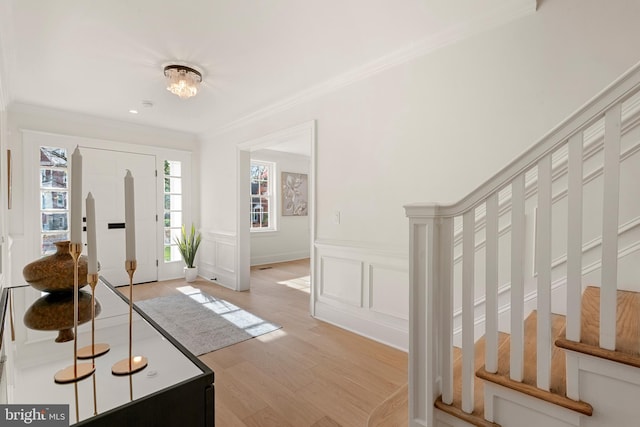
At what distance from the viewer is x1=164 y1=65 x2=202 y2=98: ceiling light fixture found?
2623 millimetres

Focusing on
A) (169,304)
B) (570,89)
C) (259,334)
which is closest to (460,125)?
(570,89)

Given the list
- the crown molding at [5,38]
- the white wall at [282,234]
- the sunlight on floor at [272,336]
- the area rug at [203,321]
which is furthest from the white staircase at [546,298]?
the white wall at [282,234]

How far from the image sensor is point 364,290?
2.80m

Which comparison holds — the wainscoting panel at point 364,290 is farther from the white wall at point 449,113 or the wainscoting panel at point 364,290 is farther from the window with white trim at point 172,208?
the window with white trim at point 172,208

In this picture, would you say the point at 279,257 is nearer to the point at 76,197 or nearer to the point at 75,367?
the point at 75,367

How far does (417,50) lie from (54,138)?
178 inches

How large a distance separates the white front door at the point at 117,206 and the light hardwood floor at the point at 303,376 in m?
2.48

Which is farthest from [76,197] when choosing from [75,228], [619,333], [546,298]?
[619,333]

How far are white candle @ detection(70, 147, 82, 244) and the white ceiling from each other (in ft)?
5.42

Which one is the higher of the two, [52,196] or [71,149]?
[71,149]

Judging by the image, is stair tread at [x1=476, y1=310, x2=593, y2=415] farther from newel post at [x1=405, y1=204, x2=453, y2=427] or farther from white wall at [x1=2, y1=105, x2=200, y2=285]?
white wall at [x1=2, y1=105, x2=200, y2=285]

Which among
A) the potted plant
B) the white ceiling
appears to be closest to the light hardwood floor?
the potted plant

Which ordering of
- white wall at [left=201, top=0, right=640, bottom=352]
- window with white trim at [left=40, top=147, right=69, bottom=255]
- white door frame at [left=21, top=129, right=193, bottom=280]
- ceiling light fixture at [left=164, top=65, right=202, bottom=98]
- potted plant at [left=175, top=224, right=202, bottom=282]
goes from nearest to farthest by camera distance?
white wall at [left=201, top=0, right=640, bottom=352]
ceiling light fixture at [left=164, top=65, right=202, bottom=98]
white door frame at [left=21, top=129, right=193, bottom=280]
window with white trim at [left=40, top=147, right=69, bottom=255]
potted plant at [left=175, top=224, right=202, bottom=282]

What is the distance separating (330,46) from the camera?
235 centimetres
